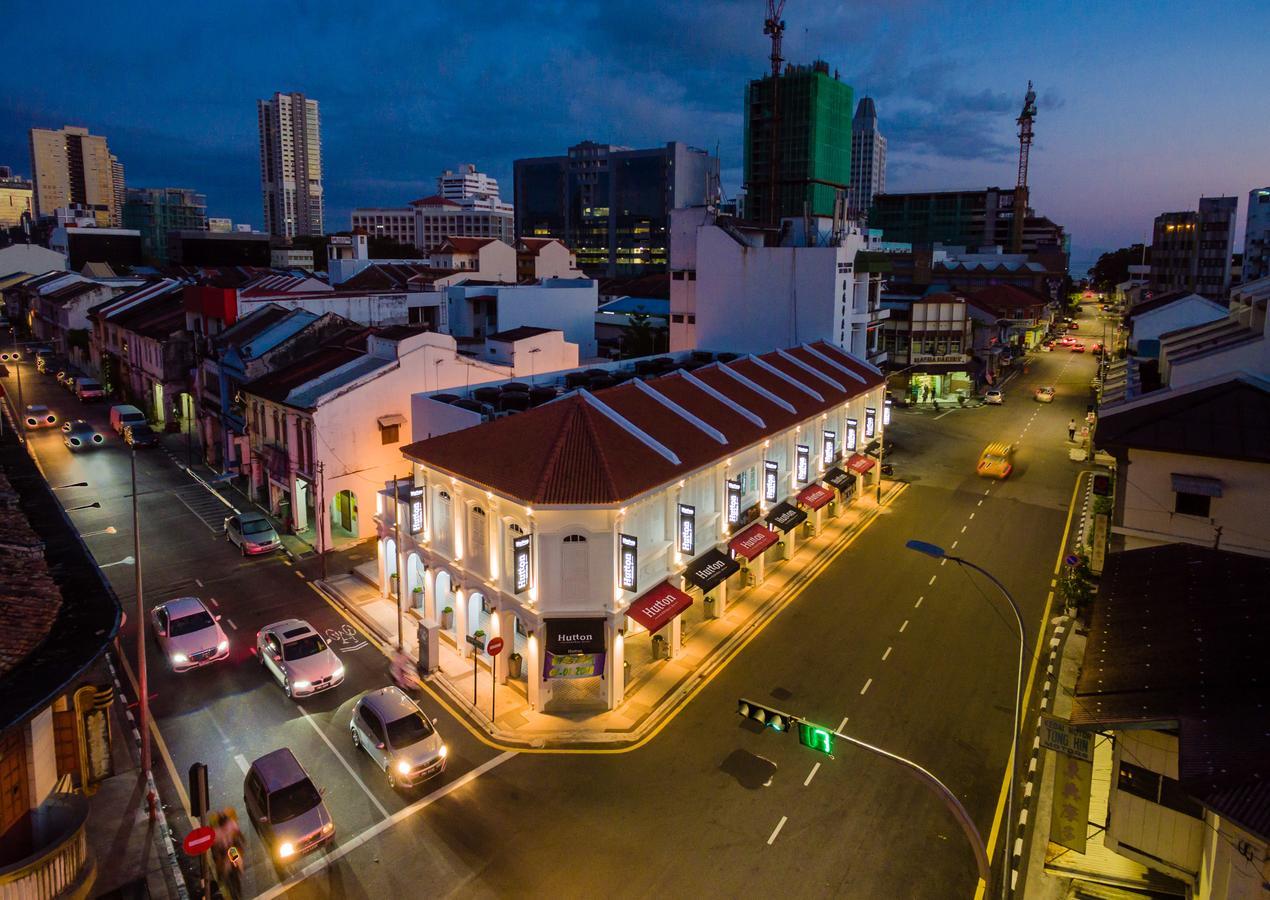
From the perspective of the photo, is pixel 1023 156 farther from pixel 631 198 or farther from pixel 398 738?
pixel 398 738

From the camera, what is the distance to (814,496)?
134 ft

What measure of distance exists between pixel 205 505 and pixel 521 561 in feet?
94.7

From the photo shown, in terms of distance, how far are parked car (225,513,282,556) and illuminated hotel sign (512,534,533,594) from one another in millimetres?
18861

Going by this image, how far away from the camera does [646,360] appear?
50.0 metres

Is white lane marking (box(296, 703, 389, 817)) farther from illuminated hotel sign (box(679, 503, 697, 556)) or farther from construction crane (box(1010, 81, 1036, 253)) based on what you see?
construction crane (box(1010, 81, 1036, 253))

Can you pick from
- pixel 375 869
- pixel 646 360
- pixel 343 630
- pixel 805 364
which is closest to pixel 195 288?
pixel 646 360

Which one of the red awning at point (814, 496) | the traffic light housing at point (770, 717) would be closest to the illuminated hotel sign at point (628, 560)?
the traffic light housing at point (770, 717)

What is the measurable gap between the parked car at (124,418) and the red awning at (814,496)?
49.5 metres

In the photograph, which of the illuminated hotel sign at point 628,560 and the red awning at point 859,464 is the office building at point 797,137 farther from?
the illuminated hotel sign at point 628,560

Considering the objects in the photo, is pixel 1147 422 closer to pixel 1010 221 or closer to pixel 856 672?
pixel 856 672

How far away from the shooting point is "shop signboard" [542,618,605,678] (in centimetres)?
2561

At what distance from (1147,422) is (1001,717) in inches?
475

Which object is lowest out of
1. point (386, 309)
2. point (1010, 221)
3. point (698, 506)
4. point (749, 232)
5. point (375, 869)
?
point (375, 869)

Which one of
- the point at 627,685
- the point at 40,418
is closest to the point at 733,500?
the point at 627,685
